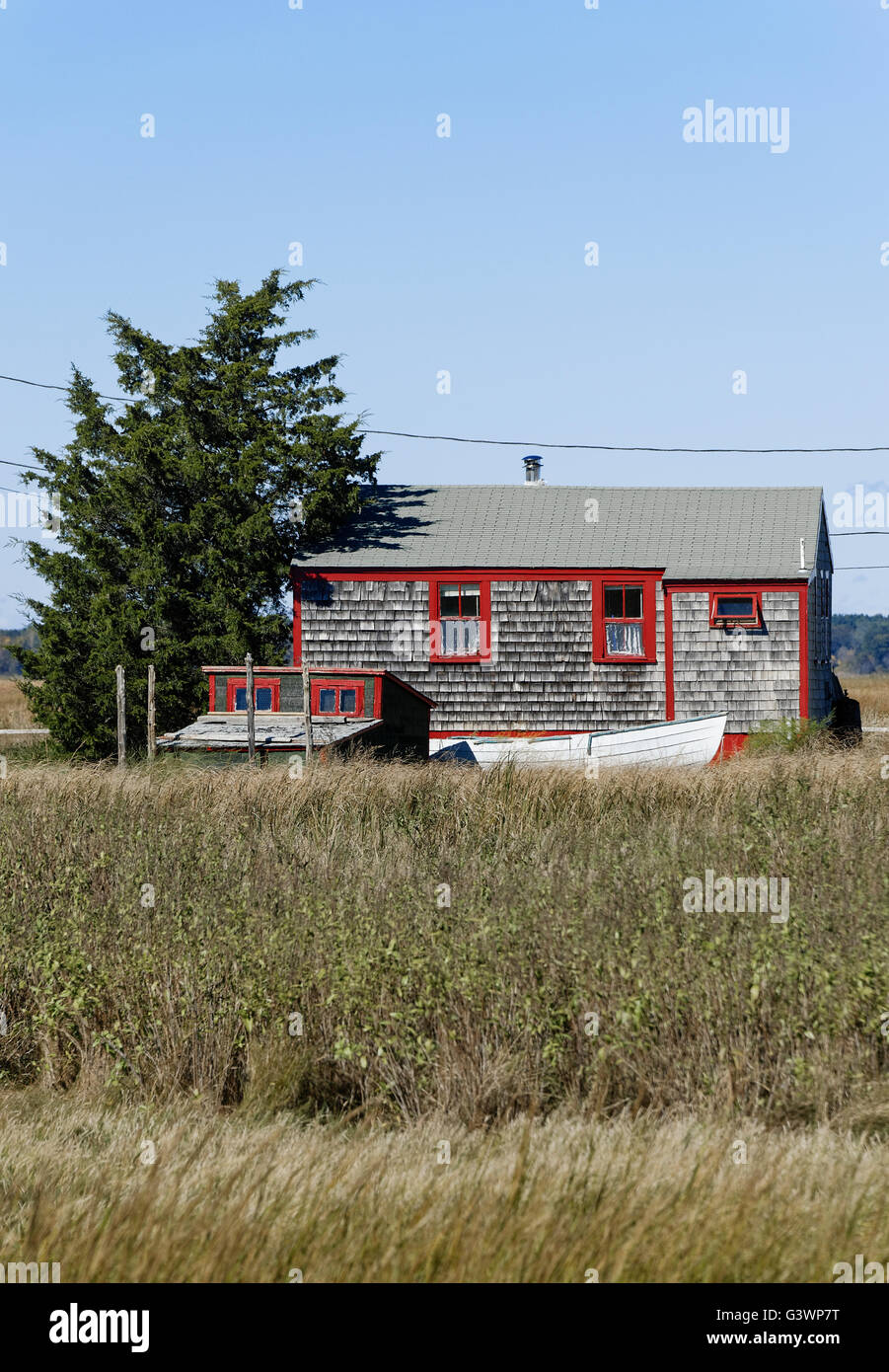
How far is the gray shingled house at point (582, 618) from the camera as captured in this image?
2823cm

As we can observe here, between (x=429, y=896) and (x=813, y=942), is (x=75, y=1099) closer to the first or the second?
(x=429, y=896)

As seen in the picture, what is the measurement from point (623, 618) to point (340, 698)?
8.73m

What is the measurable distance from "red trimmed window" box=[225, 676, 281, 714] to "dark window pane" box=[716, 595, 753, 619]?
10.6m

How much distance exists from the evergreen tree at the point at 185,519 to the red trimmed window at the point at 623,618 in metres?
6.63

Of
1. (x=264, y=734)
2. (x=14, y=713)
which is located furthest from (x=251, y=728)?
(x=14, y=713)

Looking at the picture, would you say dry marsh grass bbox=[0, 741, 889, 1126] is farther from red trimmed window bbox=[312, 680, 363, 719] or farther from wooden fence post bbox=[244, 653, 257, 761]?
red trimmed window bbox=[312, 680, 363, 719]

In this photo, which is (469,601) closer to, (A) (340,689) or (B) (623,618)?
(B) (623,618)

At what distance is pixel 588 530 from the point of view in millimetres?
30250

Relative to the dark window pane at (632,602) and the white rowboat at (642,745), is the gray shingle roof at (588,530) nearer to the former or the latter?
the dark window pane at (632,602)

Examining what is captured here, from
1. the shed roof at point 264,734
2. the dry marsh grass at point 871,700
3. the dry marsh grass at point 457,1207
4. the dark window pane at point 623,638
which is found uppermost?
the dark window pane at point 623,638

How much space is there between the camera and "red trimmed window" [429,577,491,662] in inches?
1144

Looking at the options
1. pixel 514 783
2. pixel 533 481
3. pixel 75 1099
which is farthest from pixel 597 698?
pixel 75 1099

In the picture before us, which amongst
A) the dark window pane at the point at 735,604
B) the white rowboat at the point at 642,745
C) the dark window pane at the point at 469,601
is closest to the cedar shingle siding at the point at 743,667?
the dark window pane at the point at 735,604

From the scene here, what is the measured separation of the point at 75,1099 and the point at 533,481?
92.6 ft
